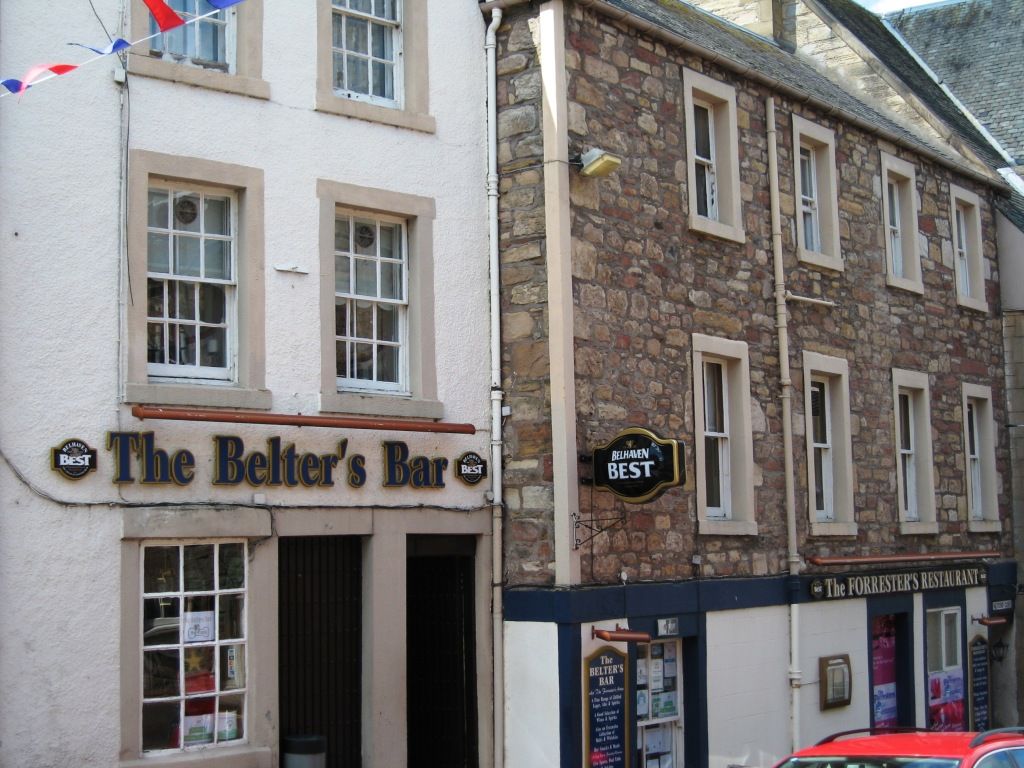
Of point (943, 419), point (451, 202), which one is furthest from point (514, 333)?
point (943, 419)

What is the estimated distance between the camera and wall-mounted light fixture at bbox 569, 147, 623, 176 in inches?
495

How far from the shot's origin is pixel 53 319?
33.8 ft

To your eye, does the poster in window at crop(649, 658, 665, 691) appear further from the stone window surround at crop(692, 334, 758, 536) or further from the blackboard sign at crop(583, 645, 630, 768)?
the stone window surround at crop(692, 334, 758, 536)

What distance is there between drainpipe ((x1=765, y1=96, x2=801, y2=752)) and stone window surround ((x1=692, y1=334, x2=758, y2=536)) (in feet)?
2.16

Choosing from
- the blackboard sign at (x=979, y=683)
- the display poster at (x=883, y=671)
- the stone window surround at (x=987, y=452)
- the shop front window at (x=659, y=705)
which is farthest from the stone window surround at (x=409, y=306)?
the stone window surround at (x=987, y=452)

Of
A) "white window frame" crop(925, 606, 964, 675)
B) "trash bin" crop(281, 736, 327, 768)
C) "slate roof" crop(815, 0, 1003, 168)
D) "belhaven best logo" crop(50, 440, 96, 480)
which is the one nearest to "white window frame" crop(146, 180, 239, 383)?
"belhaven best logo" crop(50, 440, 96, 480)

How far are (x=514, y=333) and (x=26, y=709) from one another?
5213 millimetres

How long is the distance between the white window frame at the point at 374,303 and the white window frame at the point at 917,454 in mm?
7615

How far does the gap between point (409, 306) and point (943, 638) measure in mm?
9217

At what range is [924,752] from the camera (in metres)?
8.34

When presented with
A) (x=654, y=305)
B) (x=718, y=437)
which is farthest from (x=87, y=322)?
(x=718, y=437)

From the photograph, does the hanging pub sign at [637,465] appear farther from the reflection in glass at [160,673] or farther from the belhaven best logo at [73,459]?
the belhaven best logo at [73,459]

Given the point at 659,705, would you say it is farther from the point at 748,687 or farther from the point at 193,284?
the point at 193,284

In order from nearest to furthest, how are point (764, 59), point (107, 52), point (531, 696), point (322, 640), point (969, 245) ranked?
point (107, 52) → point (322, 640) → point (531, 696) → point (764, 59) → point (969, 245)
